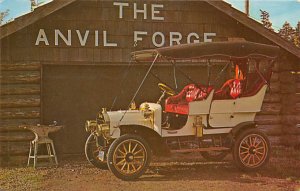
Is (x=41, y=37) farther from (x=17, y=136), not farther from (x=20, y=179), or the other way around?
(x=20, y=179)

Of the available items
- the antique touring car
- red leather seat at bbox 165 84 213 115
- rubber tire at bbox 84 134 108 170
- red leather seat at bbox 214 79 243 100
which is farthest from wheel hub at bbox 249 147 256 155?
rubber tire at bbox 84 134 108 170

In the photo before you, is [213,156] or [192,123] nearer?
[192,123]

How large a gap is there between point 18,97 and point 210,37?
4.96 metres

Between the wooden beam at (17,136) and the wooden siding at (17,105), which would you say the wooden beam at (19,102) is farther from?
the wooden beam at (17,136)

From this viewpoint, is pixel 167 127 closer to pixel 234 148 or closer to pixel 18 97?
pixel 234 148

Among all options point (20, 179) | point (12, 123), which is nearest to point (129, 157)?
point (20, 179)

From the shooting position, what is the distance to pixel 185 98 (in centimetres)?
907

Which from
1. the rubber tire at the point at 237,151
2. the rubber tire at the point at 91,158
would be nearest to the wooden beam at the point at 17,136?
the rubber tire at the point at 91,158

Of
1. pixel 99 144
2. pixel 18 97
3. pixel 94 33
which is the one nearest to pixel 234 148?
pixel 99 144

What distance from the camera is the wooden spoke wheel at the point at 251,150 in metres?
8.31

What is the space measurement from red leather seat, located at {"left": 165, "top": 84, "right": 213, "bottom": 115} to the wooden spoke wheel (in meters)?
1.11

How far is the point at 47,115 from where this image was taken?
10.3 m

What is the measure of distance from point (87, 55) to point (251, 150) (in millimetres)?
4463

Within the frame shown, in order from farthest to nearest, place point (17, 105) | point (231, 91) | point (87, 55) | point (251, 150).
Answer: point (87, 55) < point (17, 105) < point (231, 91) < point (251, 150)
